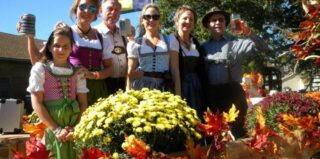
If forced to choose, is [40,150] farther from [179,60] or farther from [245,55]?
[245,55]

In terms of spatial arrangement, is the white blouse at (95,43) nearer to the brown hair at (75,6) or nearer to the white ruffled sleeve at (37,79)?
the brown hair at (75,6)

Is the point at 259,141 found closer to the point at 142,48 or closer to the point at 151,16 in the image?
the point at 142,48

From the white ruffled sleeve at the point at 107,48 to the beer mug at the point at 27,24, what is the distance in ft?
1.95

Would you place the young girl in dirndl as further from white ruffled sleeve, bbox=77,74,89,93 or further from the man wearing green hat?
the man wearing green hat

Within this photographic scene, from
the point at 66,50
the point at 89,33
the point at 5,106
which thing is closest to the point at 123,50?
the point at 89,33

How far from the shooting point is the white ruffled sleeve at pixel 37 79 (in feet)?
9.87

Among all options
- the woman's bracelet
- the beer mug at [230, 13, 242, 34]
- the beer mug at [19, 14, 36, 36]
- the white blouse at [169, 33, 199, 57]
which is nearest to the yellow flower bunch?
the woman's bracelet

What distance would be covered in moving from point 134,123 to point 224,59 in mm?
1818

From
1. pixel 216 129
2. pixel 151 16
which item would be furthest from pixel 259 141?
pixel 151 16

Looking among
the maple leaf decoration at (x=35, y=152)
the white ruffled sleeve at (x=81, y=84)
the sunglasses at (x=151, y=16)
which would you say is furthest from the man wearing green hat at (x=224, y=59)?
the maple leaf decoration at (x=35, y=152)

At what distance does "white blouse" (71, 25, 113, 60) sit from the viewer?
3.56 meters

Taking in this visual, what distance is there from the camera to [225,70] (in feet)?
13.5

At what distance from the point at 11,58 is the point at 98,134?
75.2ft

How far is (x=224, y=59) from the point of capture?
13.5 ft
